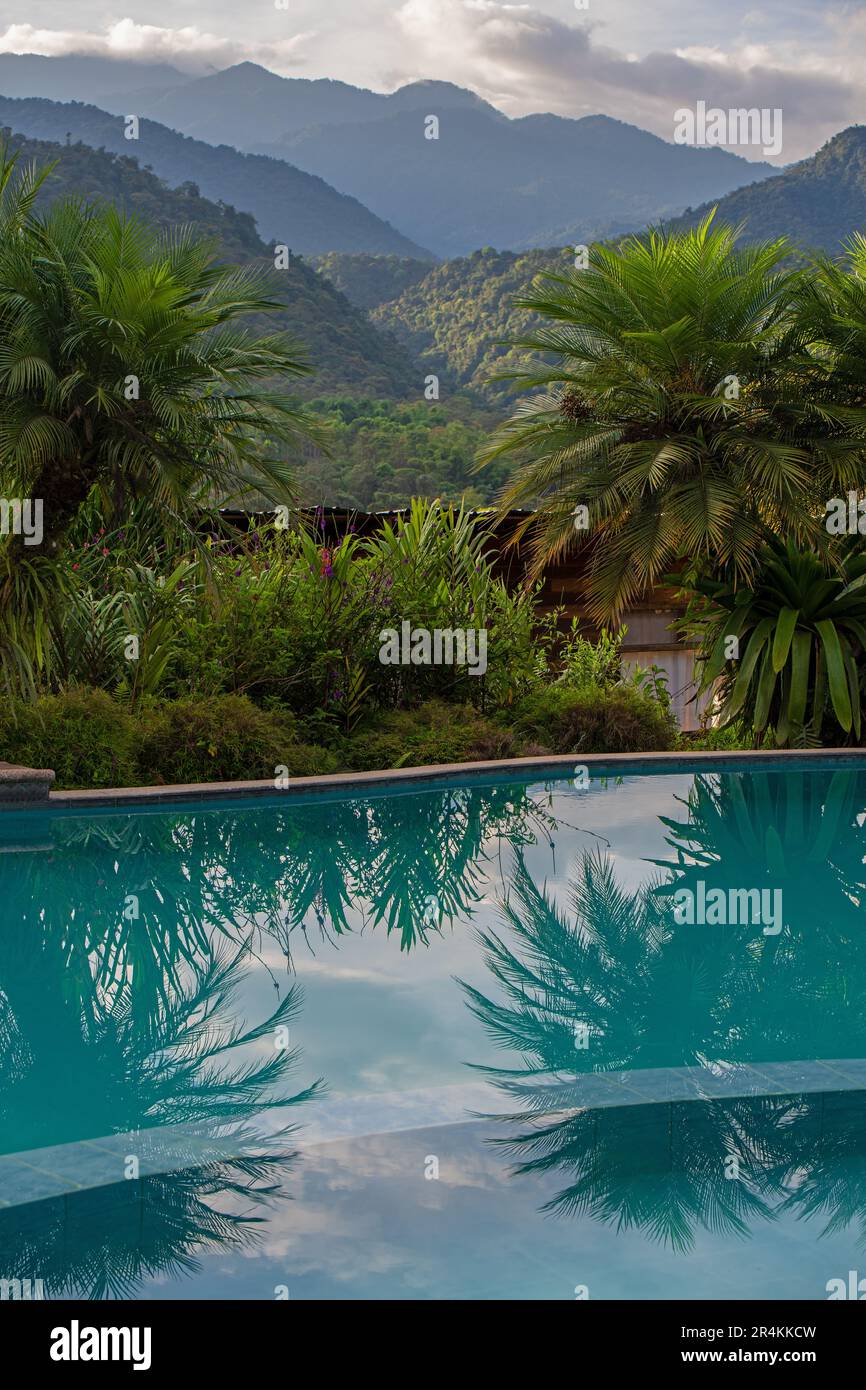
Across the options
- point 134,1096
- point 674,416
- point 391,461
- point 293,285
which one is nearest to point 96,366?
point 674,416

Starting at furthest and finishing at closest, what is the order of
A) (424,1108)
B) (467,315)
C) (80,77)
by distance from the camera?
(80,77) < (467,315) < (424,1108)

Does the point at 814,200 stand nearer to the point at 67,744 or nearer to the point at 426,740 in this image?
the point at 426,740

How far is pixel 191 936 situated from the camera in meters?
5.08

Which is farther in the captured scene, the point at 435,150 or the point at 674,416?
the point at 435,150

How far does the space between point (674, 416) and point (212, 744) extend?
4221 mm

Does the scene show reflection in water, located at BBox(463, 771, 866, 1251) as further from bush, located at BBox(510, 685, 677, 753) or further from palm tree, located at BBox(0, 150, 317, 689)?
palm tree, located at BBox(0, 150, 317, 689)

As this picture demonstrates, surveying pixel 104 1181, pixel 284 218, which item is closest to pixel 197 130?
pixel 284 218

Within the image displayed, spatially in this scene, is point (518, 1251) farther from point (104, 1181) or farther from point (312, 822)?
point (312, 822)

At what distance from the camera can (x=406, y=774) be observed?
810 cm

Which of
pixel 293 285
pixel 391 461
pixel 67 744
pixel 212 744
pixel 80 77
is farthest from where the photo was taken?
pixel 80 77

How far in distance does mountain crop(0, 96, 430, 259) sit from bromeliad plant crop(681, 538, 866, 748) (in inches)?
2077

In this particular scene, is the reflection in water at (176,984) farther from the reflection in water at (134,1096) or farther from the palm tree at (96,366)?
the palm tree at (96,366)

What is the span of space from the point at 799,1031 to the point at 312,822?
373cm

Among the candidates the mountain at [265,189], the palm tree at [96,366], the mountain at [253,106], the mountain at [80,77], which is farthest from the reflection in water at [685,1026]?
the mountain at [80,77]
